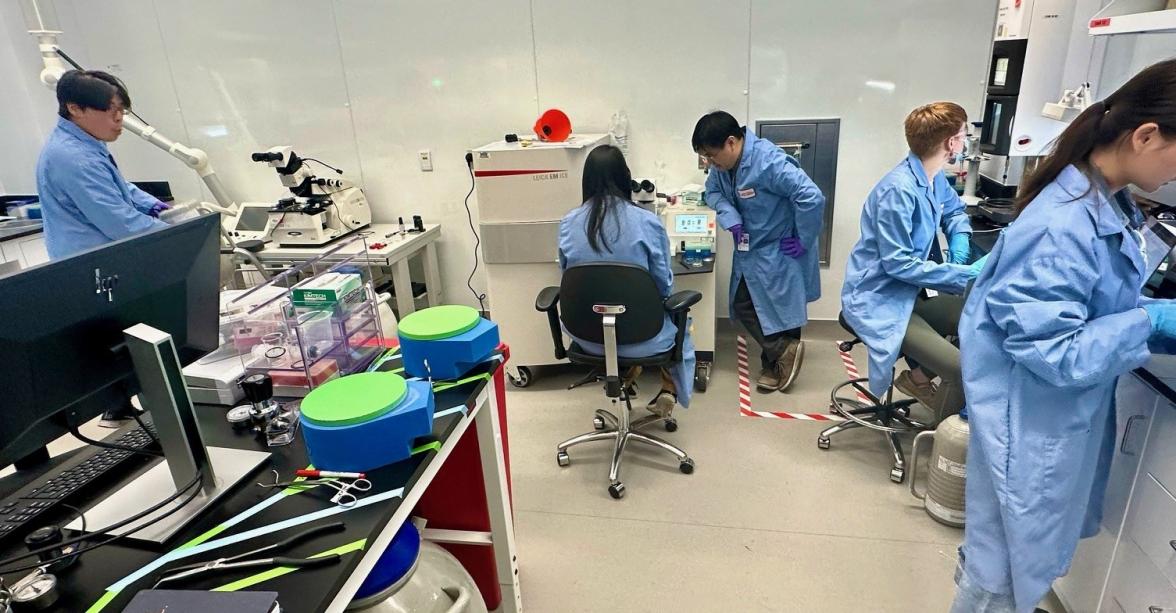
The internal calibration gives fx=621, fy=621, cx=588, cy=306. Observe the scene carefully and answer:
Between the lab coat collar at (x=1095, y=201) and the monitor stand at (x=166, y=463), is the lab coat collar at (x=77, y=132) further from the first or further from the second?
the lab coat collar at (x=1095, y=201)

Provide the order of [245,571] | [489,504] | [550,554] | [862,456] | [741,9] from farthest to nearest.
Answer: [741,9], [862,456], [550,554], [489,504], [245,571]

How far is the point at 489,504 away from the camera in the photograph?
1.65 meters

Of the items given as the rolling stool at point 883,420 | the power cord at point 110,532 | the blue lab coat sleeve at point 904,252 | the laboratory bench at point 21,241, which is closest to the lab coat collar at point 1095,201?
the blue lab coat sleeve at point 904,252

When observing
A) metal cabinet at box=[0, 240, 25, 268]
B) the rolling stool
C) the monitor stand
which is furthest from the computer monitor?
metal cabinet at box=[0, 240, 25, 268]

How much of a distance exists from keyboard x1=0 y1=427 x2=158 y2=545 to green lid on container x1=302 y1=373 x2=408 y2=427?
1.22 ft

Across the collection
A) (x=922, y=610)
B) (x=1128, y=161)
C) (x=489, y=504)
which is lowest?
(x=922, y=610)

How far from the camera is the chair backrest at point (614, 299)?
203 centimetres

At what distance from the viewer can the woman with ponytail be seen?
118cm

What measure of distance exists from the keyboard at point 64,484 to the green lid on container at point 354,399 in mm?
370

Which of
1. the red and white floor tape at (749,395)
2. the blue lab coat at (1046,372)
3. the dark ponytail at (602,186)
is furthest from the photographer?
the red and white floor tape at (749,395)

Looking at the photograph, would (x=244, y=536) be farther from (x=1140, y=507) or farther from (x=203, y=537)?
(x=1140, y=507)

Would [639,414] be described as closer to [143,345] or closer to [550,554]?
[550,554]

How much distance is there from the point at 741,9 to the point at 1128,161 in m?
2.22

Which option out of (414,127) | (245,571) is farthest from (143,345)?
(414,127)
